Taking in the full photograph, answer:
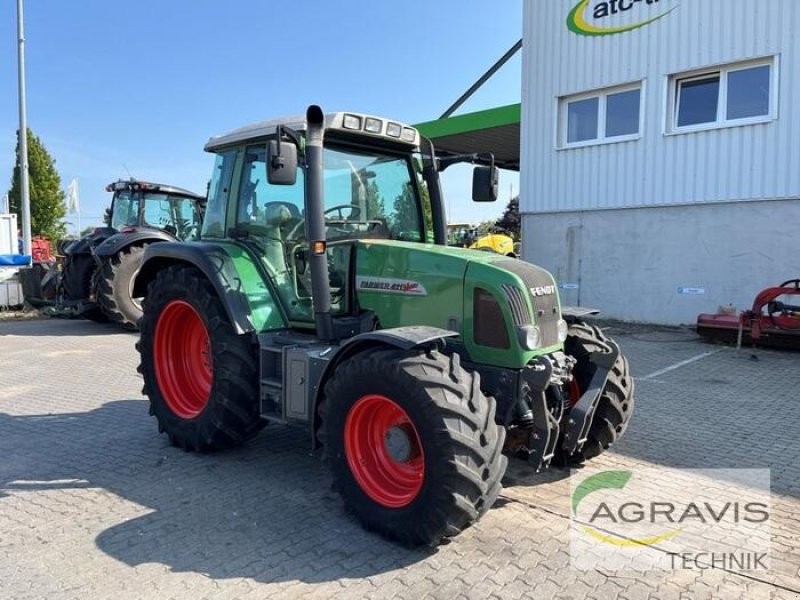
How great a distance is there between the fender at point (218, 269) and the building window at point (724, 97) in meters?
8.86

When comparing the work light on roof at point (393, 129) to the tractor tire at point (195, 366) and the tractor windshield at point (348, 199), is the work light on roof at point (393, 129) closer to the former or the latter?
the tractor windshield at point (348, 199)

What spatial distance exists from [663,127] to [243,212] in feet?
27.9

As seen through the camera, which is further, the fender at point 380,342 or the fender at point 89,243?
the fender at point 89,243

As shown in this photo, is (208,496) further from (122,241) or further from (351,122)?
(122,241)

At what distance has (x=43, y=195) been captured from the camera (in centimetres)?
3170

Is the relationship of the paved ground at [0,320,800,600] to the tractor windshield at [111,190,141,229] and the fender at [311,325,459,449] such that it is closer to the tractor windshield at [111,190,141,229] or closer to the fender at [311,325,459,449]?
the fender at [311,325,459,449]

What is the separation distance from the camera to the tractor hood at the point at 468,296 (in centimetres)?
368

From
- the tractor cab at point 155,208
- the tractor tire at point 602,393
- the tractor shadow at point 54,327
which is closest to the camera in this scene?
the tractor tire at point 602,393

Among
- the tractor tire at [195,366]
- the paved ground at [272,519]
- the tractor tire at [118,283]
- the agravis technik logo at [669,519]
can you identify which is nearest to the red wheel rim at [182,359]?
the tractor tire at [195,366]

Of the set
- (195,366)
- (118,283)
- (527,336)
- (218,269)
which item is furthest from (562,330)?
(118,283)

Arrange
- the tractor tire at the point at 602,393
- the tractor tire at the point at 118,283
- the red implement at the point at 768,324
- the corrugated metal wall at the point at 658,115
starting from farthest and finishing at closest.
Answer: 1. the tractor tire at the point at 118,283
2. the corrugated metal wall at the point at 658,115
3. the red implement at the point at 768,324
4. the tractor tire at the point at 602,393

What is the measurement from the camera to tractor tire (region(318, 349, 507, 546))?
3088mm

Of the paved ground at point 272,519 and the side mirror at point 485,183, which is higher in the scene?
the side mirror at point 485,183

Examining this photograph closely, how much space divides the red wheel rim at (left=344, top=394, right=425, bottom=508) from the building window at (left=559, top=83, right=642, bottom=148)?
9.42 metres
